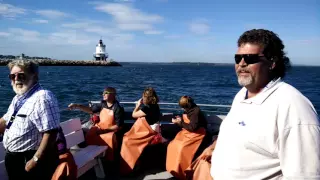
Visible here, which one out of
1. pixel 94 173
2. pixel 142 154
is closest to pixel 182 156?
pixel 142 154

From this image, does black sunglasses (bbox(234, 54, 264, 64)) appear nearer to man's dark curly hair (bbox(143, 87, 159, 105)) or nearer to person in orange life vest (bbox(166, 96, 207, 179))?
person in orange life vest (bbox(166, 96, 207, 179))

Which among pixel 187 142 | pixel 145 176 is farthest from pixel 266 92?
pixel 145 176

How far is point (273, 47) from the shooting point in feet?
5.53

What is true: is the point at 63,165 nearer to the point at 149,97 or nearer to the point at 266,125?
the point at 149,97

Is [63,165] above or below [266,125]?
below

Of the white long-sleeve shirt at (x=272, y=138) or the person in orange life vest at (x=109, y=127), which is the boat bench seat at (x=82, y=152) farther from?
the white long-sleeve shirt at (x=272, y=138)

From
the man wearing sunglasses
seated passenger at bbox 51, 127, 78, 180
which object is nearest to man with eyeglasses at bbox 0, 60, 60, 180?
seated passenger at bbox 51, 127, 78, 180

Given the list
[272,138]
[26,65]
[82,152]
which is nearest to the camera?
[272,138]

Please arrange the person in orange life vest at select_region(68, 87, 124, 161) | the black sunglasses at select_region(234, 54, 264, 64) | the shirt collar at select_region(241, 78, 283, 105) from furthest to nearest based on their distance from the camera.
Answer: the person in orange life vest at select_region(68, 87, 124, 161), the black sunglasses at select_region(234, 54, 264, 64), the shirt collar at select_region(241, 78, 283, 105)

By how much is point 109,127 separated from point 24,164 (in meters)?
2.15

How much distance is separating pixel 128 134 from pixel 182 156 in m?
0.89

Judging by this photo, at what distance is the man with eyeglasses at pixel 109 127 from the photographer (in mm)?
4785

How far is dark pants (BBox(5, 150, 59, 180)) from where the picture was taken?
2.78 meters

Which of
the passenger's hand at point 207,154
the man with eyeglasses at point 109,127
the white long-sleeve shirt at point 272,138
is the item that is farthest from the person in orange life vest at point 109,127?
the white long-sleeve shirt at point 272,138
